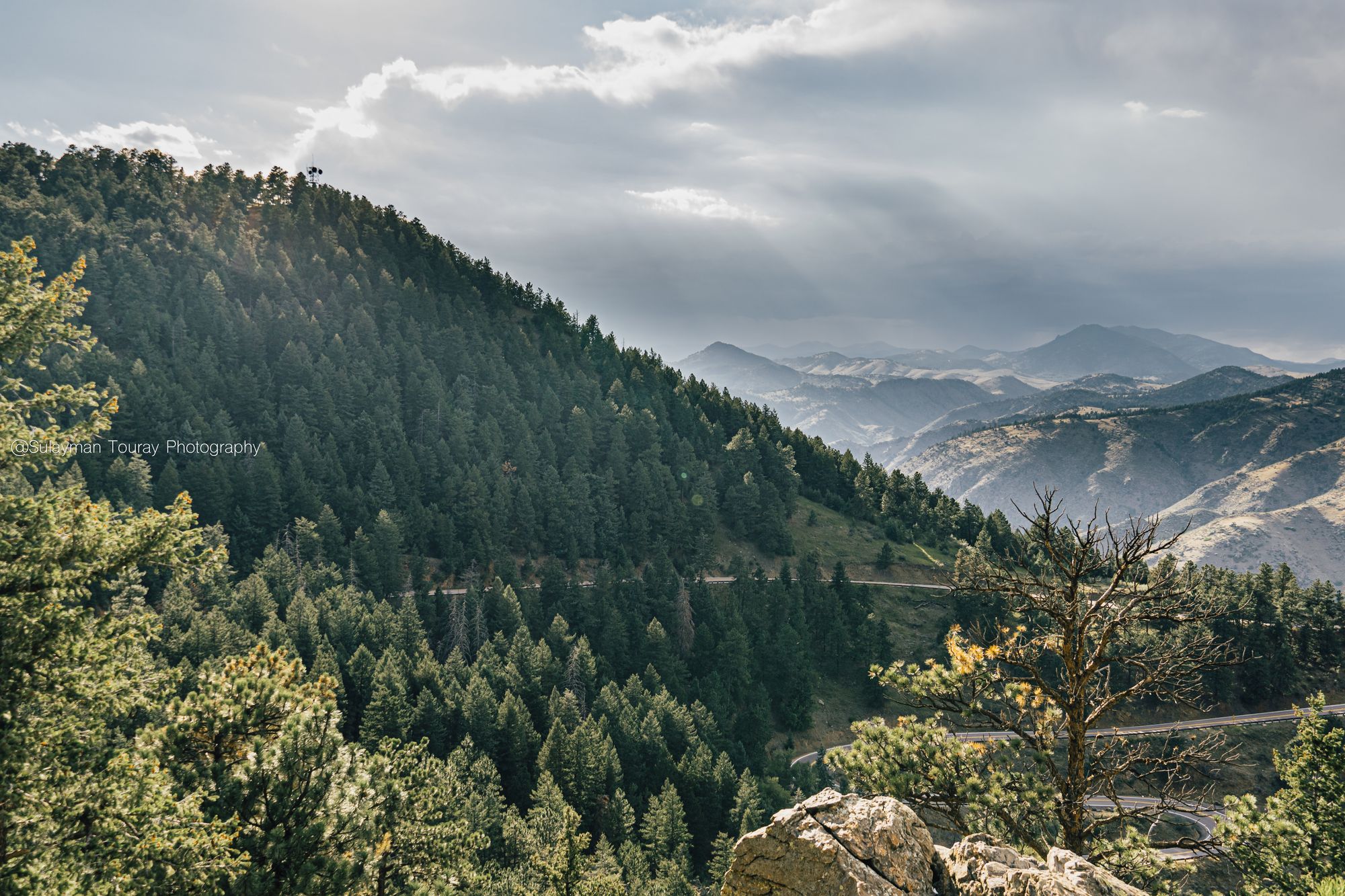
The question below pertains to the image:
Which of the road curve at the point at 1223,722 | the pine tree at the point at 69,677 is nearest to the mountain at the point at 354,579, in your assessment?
the pine tree at the point at 69,677

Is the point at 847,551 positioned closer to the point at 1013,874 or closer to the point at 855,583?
the point at 855,583

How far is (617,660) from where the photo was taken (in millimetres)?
102250

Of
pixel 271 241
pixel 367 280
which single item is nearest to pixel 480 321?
pixel 367 280

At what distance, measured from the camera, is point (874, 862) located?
13688mm

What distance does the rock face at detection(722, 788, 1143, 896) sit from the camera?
41.7 feet

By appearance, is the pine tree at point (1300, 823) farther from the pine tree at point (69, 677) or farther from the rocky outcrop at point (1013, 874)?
the pine tree at point (69, 677)

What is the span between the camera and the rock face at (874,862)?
1272 cm

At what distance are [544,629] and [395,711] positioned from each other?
39.9 m

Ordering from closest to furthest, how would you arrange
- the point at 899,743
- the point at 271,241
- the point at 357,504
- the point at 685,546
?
the point at 899,743 < the point at 357,504 < the point at 685,546 < the point at 271,241

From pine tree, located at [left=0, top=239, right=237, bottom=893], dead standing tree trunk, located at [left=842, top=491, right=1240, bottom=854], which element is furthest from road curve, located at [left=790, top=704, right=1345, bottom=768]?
pine tree, located at [left=0, top=239, right=237, bottom=893]

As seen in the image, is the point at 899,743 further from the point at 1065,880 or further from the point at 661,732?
the point at 661,732

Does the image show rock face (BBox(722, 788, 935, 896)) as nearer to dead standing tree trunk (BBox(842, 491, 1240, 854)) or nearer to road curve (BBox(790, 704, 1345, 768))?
dead standing tree trunk (BBox(842, 491, 1240, 854))

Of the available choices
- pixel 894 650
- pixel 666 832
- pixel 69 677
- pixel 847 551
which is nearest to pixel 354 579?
pixel 666 832

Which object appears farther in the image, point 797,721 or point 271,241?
point 271,241
